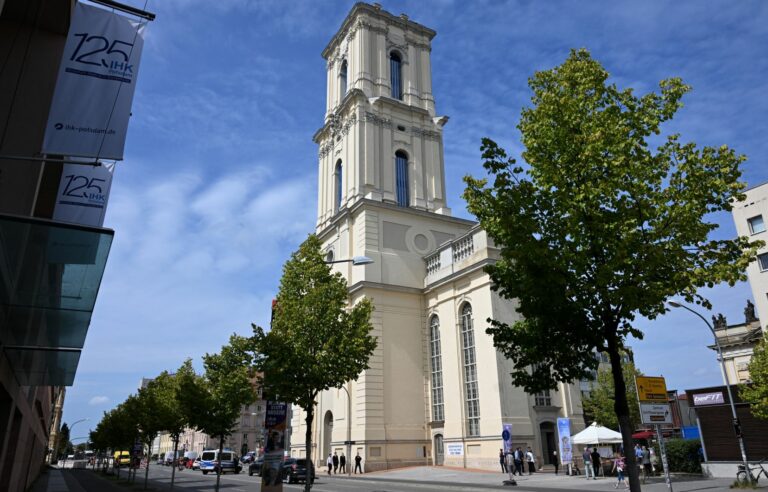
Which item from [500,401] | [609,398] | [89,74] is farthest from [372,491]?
[609,398]

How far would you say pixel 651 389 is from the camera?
15797 mm

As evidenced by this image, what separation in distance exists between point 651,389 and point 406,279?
28707 mm

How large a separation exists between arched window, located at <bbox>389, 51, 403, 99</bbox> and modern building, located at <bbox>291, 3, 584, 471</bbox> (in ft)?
0.40

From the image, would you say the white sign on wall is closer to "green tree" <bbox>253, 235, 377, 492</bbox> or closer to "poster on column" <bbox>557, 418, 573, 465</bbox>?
"poster on column" <bbox>557, 418, 573, 465</bbox>

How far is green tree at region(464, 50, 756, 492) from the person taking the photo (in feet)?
35.5

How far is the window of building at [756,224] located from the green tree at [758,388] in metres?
19.4

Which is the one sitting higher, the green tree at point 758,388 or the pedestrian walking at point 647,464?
the green tree at point 758,388

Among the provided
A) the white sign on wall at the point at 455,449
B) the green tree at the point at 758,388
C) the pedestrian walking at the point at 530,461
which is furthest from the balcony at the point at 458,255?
the green tree at the point at 758,388

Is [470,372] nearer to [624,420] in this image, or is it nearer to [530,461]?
[530,461]

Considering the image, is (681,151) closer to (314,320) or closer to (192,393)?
(314,320)

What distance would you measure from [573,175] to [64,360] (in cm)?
1368

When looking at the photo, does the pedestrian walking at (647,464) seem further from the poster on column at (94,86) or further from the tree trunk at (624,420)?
the poster on column at (94,86)

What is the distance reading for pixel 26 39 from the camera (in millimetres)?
10648

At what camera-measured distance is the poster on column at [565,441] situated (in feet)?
102
